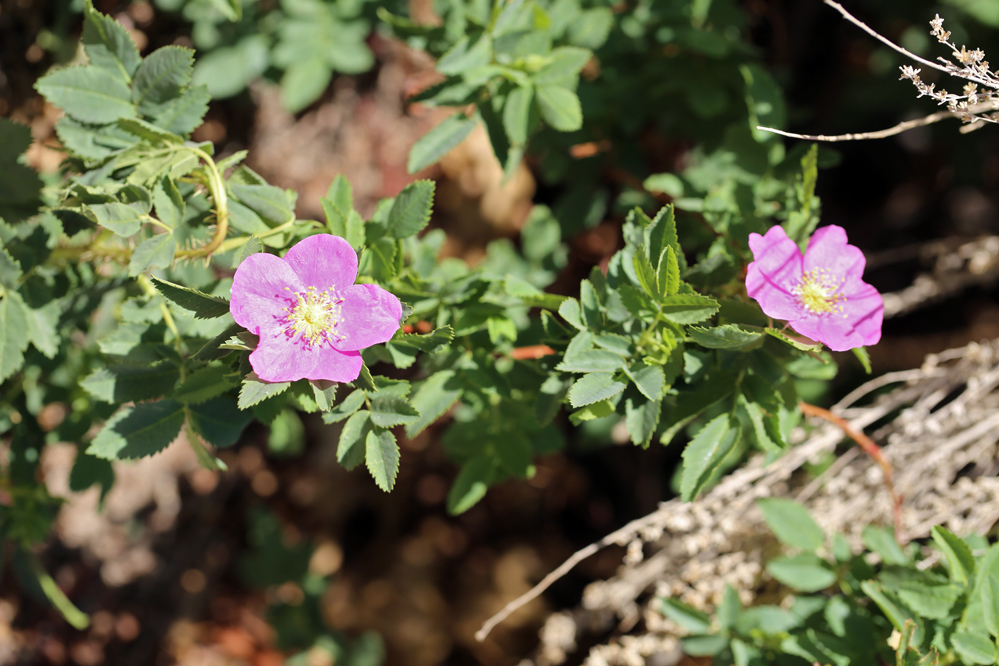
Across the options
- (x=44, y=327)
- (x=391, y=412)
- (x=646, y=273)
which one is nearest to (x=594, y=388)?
(x=646, y=273)

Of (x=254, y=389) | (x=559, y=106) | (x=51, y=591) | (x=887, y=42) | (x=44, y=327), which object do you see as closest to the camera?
(x=254, y=389)

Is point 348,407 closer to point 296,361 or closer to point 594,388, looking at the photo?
point 296,361

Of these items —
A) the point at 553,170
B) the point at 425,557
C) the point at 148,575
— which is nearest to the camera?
the point at 553,170

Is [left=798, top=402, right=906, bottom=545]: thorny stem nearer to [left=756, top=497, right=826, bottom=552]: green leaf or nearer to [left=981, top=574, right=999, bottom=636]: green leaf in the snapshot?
[left=756, top=497, right=826, bottom=552]: green leaf

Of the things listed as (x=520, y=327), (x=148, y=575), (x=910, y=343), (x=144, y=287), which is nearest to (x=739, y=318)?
(x=520, y=327)

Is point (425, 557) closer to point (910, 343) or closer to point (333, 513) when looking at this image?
point (333, 513)

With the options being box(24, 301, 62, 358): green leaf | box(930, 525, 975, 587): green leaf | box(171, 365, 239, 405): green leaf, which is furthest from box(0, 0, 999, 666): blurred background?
box(930, 525, 975, 587): green leaf
